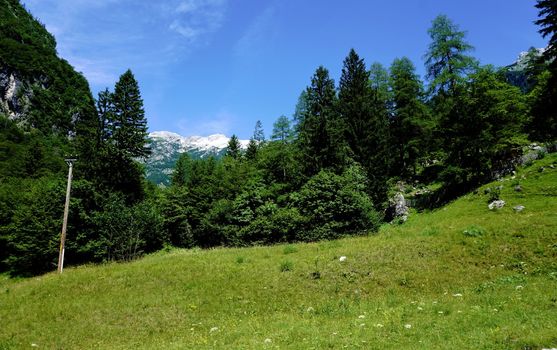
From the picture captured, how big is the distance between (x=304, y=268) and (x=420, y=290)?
18.0 feet

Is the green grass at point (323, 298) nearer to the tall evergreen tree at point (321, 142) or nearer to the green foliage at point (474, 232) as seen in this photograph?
the green foliage at point (474, 232)

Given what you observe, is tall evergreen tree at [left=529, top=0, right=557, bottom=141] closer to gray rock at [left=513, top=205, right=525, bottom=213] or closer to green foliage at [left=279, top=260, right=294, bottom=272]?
gray rock at [left=513, top=205, right=525, bottom=213]

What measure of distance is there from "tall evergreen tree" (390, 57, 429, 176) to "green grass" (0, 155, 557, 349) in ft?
122

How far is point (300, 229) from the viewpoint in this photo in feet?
134

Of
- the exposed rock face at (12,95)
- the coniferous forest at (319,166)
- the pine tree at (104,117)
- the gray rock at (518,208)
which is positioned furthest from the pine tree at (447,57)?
the exposed rock face at (12,95)

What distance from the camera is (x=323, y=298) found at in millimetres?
14203

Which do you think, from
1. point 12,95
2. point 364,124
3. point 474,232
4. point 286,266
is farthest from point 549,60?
point 12,95

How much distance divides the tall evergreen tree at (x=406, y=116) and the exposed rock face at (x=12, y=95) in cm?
16382

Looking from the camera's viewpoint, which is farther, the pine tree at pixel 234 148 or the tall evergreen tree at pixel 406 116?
the pine tree at pixel 234 148

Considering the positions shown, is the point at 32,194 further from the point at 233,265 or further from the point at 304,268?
the point at 304,268

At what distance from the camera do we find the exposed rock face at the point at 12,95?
153250 mm

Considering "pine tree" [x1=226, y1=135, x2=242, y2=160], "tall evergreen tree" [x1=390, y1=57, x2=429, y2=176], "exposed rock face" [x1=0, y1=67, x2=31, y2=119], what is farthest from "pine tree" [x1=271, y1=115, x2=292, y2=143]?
"exposed rock face" [x1=0, y1=67, x2=31, y2=119]

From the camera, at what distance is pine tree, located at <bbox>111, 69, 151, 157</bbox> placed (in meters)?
53.6

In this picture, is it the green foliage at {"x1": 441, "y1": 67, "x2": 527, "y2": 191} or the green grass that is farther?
the green foliage at {"x1": 441, "y1": 67, "x2": 527, "y2": 191}
